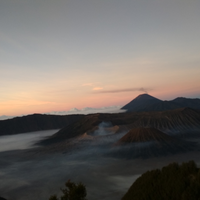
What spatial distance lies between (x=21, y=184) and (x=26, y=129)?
448 ft

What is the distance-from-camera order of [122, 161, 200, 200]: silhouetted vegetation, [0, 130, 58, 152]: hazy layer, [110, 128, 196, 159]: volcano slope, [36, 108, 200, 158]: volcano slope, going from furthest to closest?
1. [0, 130, 58, 152]: hazy layer
2. [36, 108, 200, 158]: volcano slope
3. [110, 128, 196, 159]: volcano slope
4. [122, 161, 200, 200]: silhouetted vegetation

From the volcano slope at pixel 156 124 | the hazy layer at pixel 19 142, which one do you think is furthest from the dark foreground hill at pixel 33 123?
the volcano slope at pixel 156 124

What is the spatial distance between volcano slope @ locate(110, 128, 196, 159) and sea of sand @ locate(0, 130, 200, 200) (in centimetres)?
361

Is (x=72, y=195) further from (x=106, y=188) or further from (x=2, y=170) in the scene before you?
(x=2, y=170)

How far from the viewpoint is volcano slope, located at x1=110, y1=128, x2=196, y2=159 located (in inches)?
2342

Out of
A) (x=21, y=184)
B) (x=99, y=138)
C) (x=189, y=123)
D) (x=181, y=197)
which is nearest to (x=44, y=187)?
(x=21, y=184)

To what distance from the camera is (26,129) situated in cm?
16850

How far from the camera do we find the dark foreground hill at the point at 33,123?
165700 mm

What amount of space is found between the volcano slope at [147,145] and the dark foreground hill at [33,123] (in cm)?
11424

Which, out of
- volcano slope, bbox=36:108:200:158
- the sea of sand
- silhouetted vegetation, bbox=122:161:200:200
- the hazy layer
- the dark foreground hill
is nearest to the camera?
silhouetted vegetation, bbox=122:161:200:200

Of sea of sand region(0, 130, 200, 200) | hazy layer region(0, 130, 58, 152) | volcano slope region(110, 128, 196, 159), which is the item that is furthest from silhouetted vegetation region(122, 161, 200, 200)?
hazy layer region(0, 130, 58, 152)

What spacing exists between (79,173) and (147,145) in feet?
93.0

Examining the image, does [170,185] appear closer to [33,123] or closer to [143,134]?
[143,134]

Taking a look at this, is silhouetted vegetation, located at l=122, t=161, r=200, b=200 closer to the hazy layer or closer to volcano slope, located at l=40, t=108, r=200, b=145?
volcano slope, located at l=40, t=108, r=200, b=145
